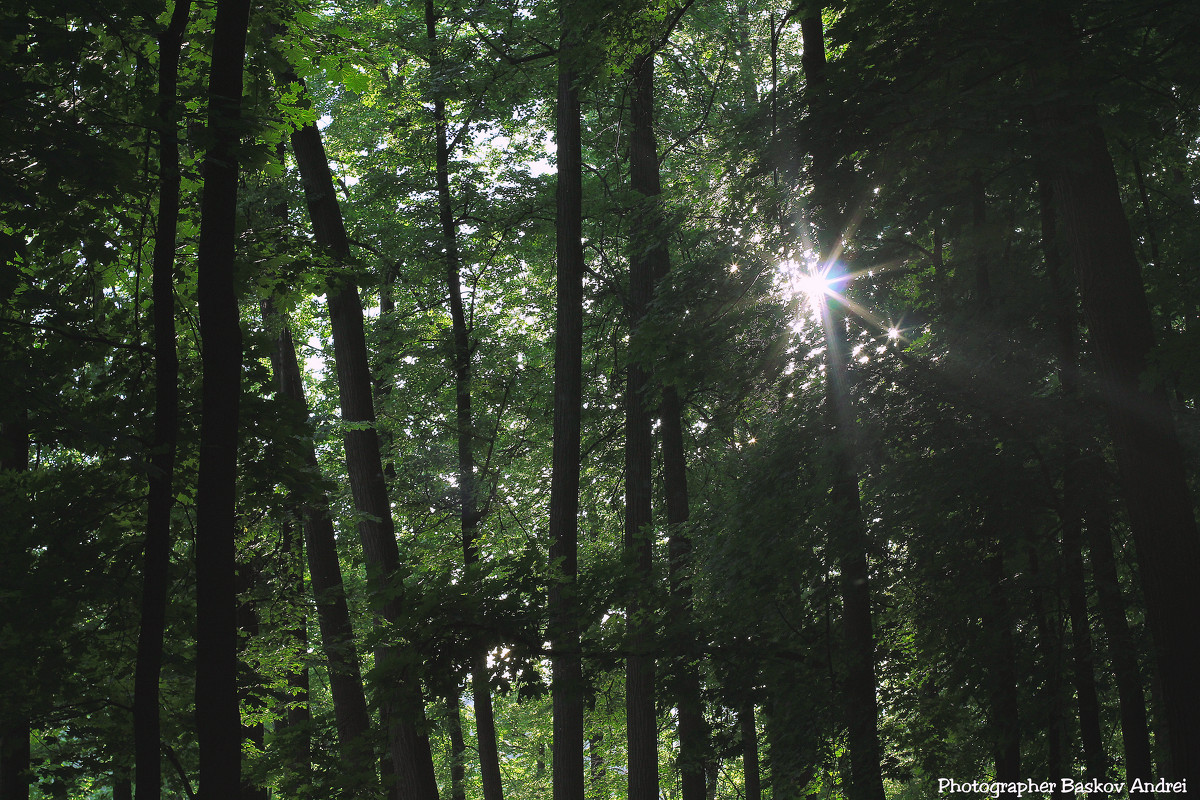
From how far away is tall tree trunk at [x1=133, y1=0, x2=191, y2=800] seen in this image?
450 cm

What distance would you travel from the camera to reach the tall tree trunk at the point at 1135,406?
17.8 feet

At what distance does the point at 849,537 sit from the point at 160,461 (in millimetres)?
5033

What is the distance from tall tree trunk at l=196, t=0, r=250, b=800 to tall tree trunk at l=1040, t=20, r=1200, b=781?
4.73m

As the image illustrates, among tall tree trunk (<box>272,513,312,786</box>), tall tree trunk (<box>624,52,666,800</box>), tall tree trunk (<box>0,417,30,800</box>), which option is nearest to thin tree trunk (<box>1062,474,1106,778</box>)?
tall tree trunk (<box>624,52,666,800</box>)

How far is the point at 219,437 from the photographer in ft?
15.4

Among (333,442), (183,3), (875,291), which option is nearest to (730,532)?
(875,291)

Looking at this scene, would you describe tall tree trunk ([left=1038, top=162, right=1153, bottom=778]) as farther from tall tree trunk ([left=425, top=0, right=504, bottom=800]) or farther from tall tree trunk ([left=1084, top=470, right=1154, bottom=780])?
tall tree trunk ([left=425, top=0, right=504, bottom=800])

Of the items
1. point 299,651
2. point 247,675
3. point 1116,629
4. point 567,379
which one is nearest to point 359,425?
point 567,379

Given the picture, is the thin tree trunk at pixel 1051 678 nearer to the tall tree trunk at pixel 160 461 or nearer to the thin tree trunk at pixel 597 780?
the tall tree trunk at pixel 160 461

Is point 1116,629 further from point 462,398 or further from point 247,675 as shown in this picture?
point 462,398

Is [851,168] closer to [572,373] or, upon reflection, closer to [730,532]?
[730,532]

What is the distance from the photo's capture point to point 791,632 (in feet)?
25.8

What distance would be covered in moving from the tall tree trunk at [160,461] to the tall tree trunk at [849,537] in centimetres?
432

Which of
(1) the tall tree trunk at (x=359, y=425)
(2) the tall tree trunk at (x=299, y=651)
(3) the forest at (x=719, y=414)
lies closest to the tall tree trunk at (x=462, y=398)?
(2) the tall tree trunk at (x=299, y=651)
